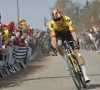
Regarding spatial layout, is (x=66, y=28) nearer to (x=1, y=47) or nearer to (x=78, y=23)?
(x=1, y=47)

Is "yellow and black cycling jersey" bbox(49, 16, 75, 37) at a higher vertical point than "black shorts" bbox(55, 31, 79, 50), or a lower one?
higher

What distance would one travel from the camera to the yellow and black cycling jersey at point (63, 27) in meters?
8.89

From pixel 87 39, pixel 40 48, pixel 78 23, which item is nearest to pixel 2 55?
pixel 40 48

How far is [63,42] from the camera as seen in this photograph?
894 centimetres

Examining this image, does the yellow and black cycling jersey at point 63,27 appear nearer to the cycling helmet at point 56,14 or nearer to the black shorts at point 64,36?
the black shorts at point 64,36

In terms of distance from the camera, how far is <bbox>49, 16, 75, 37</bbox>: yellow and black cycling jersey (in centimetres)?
889

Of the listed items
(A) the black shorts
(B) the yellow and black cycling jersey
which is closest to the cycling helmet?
(B) the yellow and black cycling jersey

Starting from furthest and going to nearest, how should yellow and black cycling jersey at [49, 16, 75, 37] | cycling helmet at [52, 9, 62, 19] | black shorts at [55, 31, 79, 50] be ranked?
1. black shorts at [55, 31, 79, 50]
2. yellow and black cycling jersey at [49, 16, 75, 37]
3. cycling helmet at [52, 9, 62, 19]

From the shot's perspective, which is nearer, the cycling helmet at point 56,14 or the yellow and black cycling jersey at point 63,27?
the cycling helmet at point 56,14

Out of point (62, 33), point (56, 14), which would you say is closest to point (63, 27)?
point (62, 33)

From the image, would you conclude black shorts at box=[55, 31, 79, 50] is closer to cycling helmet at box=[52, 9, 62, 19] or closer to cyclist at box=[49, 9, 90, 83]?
cyclist at box=[49, 9, 90, 83]

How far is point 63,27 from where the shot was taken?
9.12 meters

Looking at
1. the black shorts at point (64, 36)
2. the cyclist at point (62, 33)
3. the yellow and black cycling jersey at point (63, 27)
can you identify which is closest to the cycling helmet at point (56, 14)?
the cyclist at point (62, 33)

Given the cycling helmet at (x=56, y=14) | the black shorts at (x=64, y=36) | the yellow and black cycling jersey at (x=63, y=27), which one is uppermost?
the cycling helmet at (x=56, y=14)
